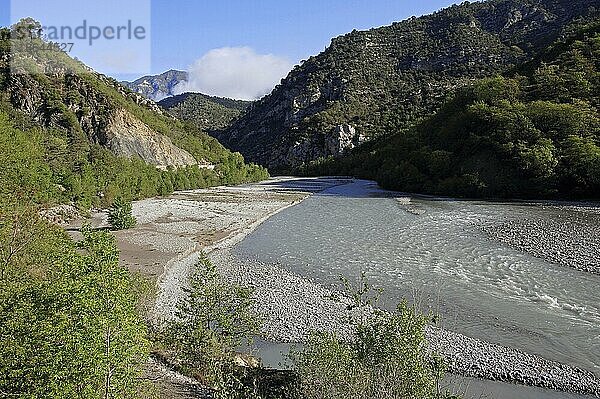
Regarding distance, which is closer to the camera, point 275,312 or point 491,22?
point 275,312

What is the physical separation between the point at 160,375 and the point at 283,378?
2.84m

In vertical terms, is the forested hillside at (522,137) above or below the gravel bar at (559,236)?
above

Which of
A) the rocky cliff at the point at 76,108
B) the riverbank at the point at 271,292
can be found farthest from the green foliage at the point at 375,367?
the rocky cliff at the point at 76,108

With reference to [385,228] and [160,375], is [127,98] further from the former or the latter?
[160,375]

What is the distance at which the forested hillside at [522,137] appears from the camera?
176 ft

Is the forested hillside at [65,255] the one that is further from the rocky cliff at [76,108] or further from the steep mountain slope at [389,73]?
the steep mountain slope at [389,73]

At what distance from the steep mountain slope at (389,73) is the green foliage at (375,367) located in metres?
108

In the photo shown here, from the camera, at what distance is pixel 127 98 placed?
101062 mm

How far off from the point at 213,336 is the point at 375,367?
176 inches

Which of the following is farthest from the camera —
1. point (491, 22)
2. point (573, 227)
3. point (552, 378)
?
point (491, 22)

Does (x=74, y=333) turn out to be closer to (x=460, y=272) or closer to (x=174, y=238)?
(x=460, y=272)

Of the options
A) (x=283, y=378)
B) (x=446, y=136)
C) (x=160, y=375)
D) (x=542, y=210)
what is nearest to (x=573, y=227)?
(x=542, y=210)

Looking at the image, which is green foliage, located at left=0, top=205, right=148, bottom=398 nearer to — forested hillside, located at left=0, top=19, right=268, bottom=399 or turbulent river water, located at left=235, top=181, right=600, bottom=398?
forested hillside, located at left=0, top=19, right=268, bottom=399

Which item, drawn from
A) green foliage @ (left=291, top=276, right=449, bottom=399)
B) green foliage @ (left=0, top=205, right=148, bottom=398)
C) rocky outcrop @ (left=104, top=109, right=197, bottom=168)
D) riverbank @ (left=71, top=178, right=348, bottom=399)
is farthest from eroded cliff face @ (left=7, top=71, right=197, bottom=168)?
green foliage @ (left=291, top=276, right=449, bottom=399)
